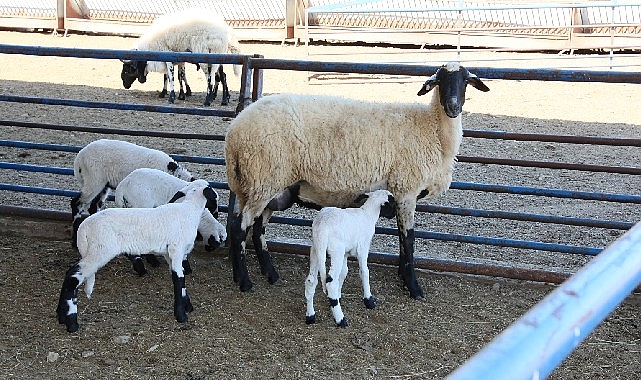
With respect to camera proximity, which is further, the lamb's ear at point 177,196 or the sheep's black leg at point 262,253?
the sheep's black leg at point 262,253

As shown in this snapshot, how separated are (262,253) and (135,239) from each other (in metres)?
1.09

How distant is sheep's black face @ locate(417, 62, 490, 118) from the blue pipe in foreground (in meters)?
4.08

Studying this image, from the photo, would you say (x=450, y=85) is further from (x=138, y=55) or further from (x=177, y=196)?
(x=138, y=55)

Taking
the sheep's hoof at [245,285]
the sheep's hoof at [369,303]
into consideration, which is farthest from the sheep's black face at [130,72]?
the sheep's hoof at [369,303]

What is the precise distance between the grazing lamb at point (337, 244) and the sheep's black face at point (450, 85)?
0.68 m

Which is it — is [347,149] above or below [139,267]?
above

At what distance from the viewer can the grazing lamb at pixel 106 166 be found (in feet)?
19.5

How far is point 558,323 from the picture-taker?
92cm

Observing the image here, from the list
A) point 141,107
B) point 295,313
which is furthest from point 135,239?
point 141,107

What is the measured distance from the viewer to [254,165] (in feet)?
17.1

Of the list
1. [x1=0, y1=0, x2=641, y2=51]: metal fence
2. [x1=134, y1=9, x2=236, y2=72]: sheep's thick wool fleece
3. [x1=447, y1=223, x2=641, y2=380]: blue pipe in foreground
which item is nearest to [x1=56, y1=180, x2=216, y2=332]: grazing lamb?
[x1=447, y1=223, x2=641, y2=380]: blue pipe in foreground

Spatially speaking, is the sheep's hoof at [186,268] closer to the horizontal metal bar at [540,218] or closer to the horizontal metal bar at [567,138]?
the horizontal metal bar at [540,218]

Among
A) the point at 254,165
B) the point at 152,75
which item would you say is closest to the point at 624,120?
the point at 254,165

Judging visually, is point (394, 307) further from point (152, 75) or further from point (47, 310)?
point (152, 75)
